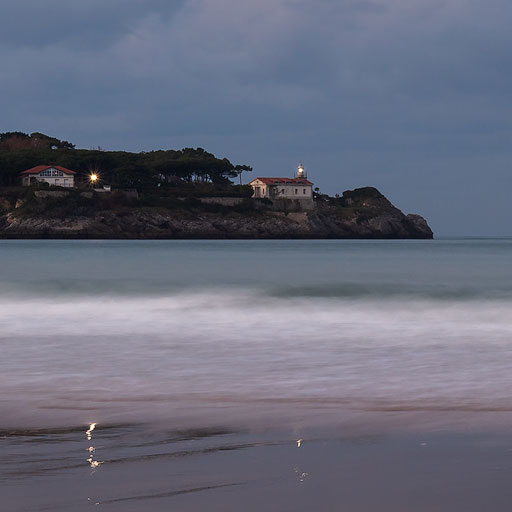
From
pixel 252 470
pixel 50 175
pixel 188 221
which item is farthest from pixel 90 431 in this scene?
pixel 50 175

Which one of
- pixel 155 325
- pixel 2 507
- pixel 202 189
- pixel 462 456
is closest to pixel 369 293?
pixel 155 325

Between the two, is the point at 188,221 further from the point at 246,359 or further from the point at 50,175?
the point at 246,359

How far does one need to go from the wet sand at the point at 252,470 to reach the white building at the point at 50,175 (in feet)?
462

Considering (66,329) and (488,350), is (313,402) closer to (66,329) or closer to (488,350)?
(488,350)

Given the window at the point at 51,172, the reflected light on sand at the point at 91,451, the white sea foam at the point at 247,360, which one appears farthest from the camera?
the window at the point at 51,172

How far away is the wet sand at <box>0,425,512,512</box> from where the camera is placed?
4094mm

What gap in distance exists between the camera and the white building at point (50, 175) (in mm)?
141250

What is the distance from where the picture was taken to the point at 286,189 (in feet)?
516

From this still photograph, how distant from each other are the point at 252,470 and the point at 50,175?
143 metres

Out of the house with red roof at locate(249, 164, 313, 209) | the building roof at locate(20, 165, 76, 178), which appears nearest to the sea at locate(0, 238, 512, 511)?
the building roof at locate(20, 165, 76, 178)

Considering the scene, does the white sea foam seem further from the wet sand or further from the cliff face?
the cliff face

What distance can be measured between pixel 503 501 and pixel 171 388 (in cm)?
445

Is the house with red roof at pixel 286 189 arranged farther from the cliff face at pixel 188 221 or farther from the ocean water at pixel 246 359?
the ocean water at pixel 246 359

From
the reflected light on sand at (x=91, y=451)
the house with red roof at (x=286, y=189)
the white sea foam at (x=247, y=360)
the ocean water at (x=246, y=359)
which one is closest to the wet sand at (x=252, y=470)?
the reflected light on sand at (x=91, y=451)
